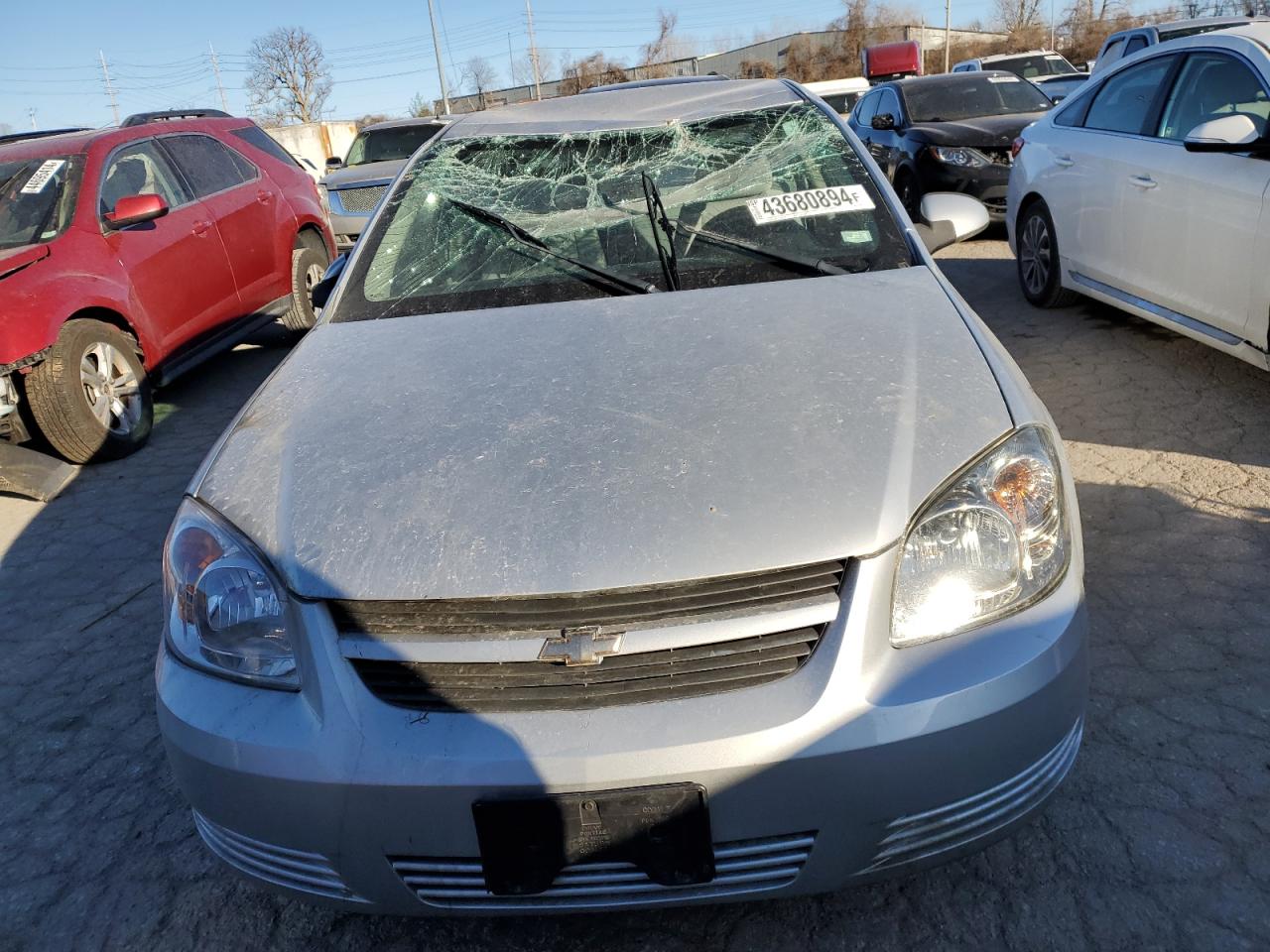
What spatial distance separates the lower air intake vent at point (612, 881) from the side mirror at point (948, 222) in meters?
2.11

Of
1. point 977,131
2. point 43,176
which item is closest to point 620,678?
point 43,176

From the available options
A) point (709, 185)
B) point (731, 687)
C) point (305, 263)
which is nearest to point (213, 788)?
point (731, 687)

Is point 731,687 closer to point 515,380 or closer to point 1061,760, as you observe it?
point 1061,760

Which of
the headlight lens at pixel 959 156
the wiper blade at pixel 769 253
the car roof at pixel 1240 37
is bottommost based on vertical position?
the headlight lens at pixel 959 156

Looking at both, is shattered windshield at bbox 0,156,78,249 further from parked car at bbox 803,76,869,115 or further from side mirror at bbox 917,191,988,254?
parked car at bbox 803,76,869,115

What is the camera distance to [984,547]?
5.55ft

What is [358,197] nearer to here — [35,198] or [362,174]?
[362,174]

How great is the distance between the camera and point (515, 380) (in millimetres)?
2164

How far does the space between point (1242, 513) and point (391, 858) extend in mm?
3075

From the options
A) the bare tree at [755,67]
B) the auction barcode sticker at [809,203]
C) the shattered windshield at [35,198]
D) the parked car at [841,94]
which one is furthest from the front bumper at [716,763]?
the bare tree at [755,67]

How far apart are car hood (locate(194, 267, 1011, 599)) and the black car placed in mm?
6143

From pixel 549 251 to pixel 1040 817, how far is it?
1918 mm

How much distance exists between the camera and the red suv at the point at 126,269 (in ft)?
16.1

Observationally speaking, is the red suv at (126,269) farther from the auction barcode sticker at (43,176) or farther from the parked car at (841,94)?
the parked car at (841,94)
